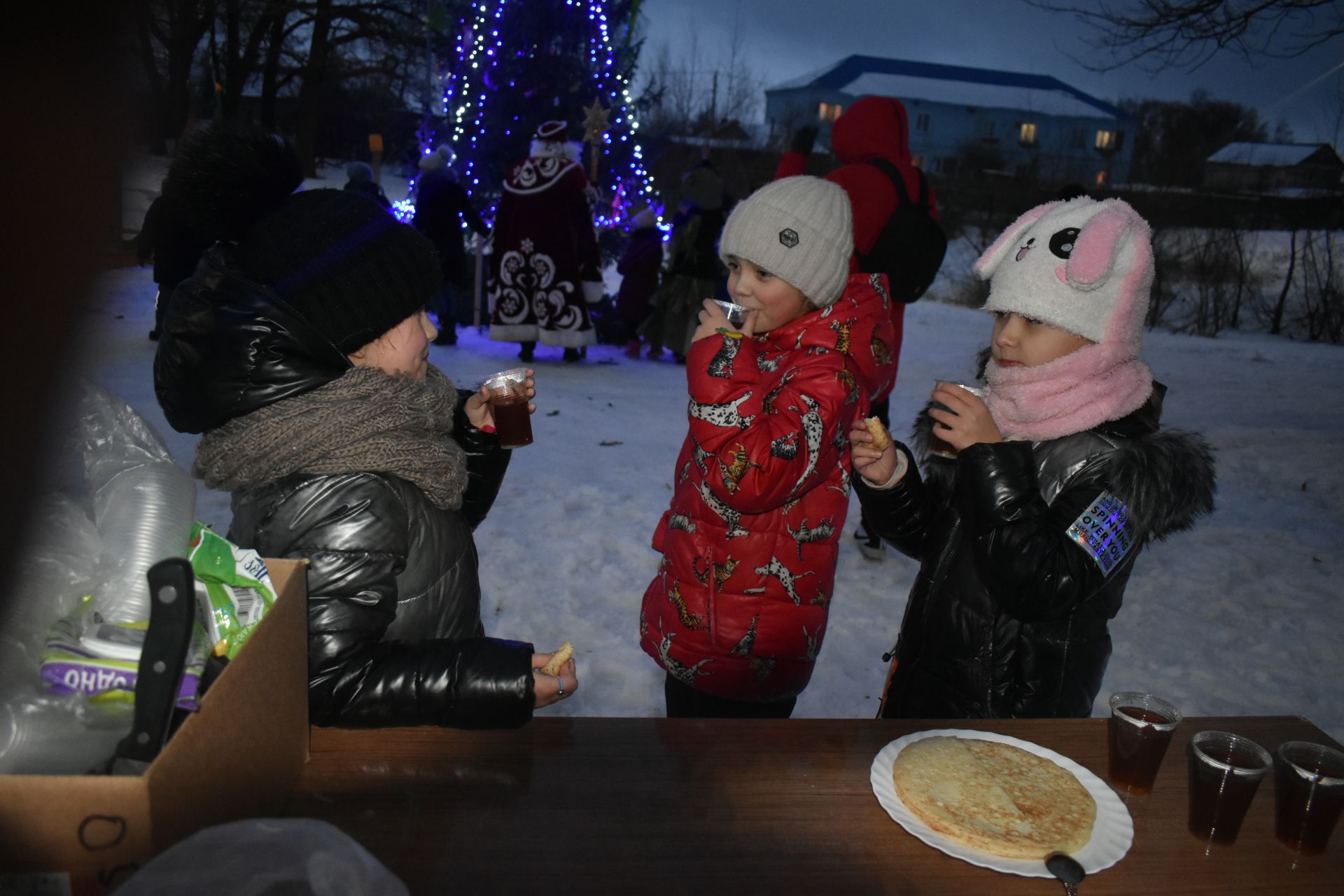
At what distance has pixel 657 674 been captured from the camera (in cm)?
337

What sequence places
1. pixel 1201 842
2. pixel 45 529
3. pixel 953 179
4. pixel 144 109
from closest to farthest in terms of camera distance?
1. pixel 144 109
2. pixel 45 529
3. pixel 1201 842
4. pixel 953 179

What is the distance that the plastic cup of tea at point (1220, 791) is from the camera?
1.18m

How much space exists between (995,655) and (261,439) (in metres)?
1.53

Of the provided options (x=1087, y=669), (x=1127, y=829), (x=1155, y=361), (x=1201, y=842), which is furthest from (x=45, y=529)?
(x=1155, y=361)

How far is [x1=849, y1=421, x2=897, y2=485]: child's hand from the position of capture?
6.37 feet

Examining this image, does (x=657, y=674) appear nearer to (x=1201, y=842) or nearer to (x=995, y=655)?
(x=995, y=655)

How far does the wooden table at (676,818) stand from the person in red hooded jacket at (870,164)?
2803 mm

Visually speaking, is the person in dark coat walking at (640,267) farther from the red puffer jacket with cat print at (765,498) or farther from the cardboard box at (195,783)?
the cardboard box at (195,783)

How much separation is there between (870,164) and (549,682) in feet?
11.2

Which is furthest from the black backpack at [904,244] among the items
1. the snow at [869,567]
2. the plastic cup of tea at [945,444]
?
the plastic cup of tea at [945,444]

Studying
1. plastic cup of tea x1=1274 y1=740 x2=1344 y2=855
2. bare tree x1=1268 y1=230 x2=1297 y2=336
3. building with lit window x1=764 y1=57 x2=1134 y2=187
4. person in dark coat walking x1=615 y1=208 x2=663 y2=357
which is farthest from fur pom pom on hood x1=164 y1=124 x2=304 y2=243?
building with lit window x1=764 y1=57 x2=1134 y2=187

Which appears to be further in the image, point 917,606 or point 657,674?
point 657,674

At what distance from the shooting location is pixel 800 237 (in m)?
2.09

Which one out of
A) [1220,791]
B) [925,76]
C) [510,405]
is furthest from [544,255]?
[925,76]
